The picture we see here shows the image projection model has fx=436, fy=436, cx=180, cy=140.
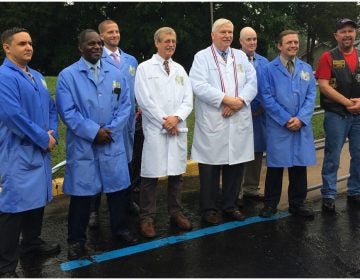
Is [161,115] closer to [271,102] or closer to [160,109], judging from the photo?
[160,109]

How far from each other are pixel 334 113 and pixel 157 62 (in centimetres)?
199

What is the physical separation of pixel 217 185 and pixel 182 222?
56 cm

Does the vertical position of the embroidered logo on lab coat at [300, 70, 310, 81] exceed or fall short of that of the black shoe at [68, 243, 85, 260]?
it exceeds it

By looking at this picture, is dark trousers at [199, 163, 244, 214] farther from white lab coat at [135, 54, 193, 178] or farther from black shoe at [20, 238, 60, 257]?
black shoe at [20, 238, 60, 257]

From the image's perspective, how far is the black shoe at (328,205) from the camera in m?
4.78

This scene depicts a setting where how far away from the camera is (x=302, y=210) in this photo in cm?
464

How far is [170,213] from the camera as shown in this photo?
14.7 feet

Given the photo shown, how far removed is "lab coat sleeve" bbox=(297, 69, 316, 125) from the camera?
443 centimetres

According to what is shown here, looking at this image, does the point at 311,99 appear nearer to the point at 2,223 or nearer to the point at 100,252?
the point at 100,252

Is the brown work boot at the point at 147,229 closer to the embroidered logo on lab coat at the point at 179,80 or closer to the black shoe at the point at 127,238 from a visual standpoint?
the black shoe at the point at 127,238

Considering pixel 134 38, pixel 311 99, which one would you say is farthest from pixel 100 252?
pixel 134 38

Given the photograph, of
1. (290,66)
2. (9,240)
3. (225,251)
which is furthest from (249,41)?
(9,240)

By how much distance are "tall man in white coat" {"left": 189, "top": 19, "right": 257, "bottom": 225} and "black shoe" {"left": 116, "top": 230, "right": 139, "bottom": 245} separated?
843mm

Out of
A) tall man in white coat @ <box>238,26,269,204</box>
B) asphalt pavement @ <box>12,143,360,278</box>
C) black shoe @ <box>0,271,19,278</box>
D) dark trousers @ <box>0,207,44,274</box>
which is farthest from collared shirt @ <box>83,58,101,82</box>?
tall man in white coat @ <box>238,26,269,204</box>
